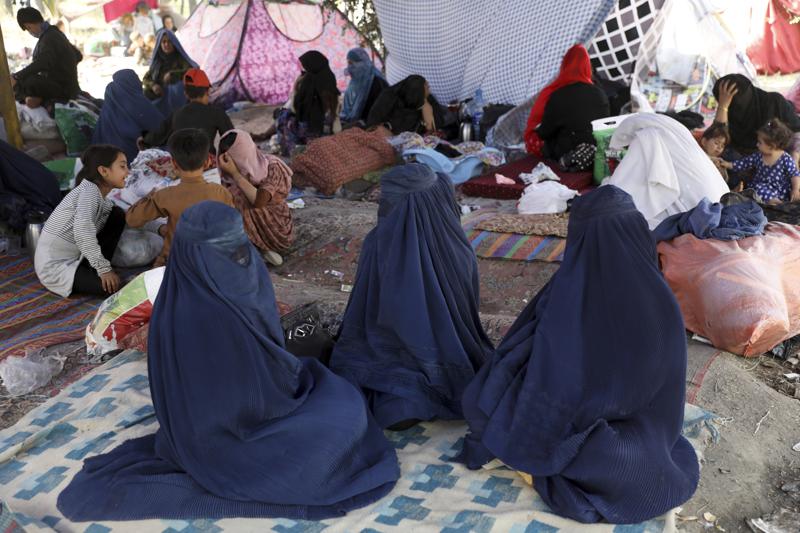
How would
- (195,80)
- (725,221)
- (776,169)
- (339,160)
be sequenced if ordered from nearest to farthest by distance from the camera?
(725,221) → (776,169) → (195,80) → (339,160)

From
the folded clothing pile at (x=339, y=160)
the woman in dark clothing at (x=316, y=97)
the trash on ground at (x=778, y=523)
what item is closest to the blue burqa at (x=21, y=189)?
the folded clothing pile at (x=339, y=160)

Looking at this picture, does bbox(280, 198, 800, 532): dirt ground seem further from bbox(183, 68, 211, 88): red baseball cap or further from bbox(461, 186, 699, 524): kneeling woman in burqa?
bbox(183, 68, 211, 88): red baseball cap

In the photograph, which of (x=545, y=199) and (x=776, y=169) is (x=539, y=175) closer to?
(x=545, y=199)

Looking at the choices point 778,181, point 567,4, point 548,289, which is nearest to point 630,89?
point 567,4

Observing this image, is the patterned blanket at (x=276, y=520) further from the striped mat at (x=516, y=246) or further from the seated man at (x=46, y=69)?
the seated man at (x=46, y=69)

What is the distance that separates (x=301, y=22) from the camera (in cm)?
978

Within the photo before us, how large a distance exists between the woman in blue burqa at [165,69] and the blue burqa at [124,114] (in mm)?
1271

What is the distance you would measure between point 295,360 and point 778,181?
3.87 meters

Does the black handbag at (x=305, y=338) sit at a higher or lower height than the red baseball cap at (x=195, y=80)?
lower

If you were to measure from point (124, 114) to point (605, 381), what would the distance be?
19.8 ft

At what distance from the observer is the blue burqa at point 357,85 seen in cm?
834

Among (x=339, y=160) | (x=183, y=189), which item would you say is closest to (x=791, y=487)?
(x=183, y=189)

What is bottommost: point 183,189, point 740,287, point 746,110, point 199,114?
point 740,287

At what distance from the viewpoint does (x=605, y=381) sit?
2.26 metres
